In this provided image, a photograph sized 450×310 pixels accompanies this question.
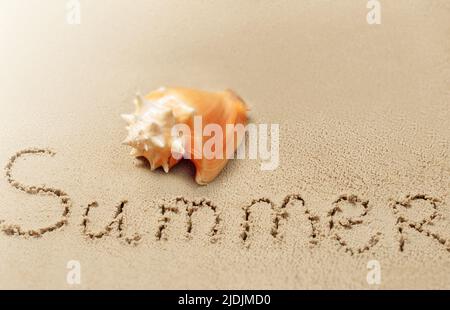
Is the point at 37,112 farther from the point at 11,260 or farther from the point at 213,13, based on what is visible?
the point at 213,13

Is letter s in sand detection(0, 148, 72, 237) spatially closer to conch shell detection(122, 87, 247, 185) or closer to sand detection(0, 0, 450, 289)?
sand detection(0, 0, 450, 289)

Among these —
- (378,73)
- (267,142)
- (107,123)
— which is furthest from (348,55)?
(107,123)

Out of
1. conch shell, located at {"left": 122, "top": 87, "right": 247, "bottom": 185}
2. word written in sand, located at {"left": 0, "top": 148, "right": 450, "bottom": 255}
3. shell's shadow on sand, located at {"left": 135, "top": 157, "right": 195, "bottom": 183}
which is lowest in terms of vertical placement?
word written in sand, located at {"left": 0, "top": 148, "right": 450, "bottom": 255}

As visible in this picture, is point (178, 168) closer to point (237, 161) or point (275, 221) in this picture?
point (237, 161)

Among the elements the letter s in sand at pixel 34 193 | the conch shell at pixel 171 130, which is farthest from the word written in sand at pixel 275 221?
the conch shell at pixel 171 130

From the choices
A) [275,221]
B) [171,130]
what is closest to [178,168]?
[171,130]

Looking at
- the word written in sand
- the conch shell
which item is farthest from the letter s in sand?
the conch shell
